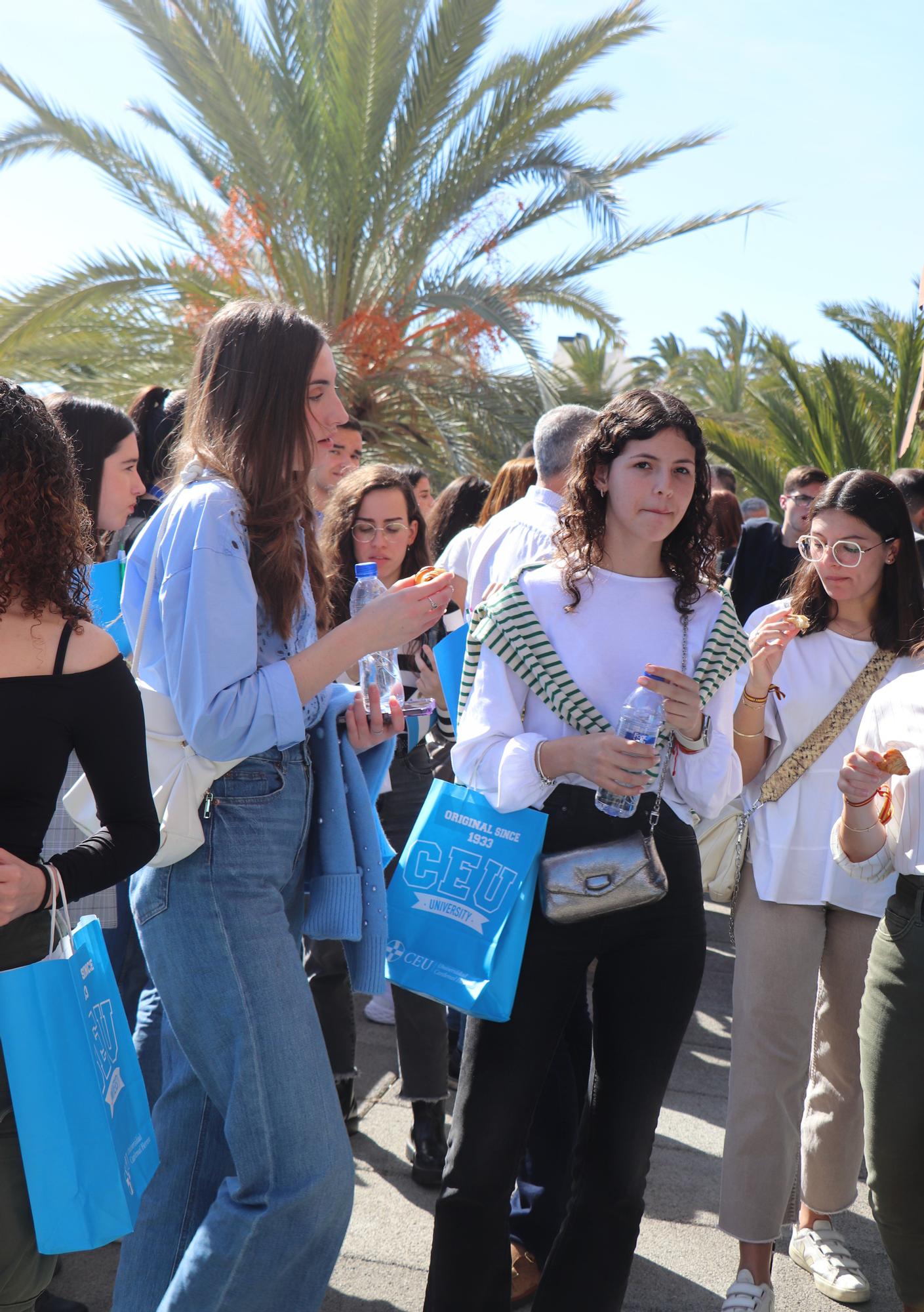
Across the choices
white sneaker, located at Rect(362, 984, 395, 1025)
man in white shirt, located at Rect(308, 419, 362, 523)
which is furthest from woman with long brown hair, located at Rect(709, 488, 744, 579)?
white sneaker, located at Rect(362, 984, 395, 1025)

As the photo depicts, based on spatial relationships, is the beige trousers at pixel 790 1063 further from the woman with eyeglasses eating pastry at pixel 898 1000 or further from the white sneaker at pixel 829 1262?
the woman with eyeglasses eating pastry at pixel 898 1000

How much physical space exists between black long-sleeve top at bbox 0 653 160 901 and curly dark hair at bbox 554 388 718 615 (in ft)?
3.62

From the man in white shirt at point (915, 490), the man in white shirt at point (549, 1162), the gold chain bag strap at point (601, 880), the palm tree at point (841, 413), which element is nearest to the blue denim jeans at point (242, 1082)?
the gold chain bag strap at point (601, 880)

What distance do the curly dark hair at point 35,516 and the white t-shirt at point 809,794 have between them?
200cm

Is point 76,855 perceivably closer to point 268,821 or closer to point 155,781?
point 155,781

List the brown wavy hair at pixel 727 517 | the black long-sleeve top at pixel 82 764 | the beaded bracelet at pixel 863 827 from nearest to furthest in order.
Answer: the black long-sleeve top at pixel 82 764 < the beaded bracelet at pixel 863 827 < the brown wavy hair at pixel 727 517

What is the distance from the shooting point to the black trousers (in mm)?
2369

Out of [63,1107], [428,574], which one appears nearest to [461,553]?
[428,574]

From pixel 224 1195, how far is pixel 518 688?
3.85 feet

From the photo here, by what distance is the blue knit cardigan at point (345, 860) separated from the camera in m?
2.29

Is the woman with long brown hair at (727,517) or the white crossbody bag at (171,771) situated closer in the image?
the white crossbody bag at (171,771)

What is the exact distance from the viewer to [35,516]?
1.86 meters

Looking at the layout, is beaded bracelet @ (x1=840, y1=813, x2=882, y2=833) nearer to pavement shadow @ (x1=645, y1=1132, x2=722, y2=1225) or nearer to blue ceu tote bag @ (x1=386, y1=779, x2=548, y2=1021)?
blue ceu tote bag @ (x1=386, y1=779, x2=548, y2=1021)

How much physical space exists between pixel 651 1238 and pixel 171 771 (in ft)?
7.42
